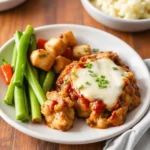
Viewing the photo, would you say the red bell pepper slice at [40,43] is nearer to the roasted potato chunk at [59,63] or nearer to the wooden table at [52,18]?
the roasted potato chunk at [59,63]

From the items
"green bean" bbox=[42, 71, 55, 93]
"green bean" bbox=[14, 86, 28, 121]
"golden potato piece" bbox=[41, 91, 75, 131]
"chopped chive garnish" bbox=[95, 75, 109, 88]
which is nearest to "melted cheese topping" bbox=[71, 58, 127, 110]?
"chopped chive garnish" bbox=[95, 75, 109, 88]

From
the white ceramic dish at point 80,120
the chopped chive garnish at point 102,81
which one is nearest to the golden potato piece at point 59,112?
the white ceramic dish at point 80,120

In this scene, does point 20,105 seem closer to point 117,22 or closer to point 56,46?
point 56,46

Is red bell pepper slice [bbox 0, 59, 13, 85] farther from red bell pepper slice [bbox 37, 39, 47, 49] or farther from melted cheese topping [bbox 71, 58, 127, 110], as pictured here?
melted cheese topping [bbox 71, 58, 127, 110]

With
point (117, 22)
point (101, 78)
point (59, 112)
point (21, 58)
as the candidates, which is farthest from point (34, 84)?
point (117, 22)

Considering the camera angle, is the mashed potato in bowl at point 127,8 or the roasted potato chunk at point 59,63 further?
the mashed potato in bowl at point 127,8

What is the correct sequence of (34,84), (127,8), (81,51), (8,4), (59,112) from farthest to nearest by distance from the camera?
1. (8,4)
2. (127,8)
3. (81,51)
4. (34,84)
5. (59,112)
